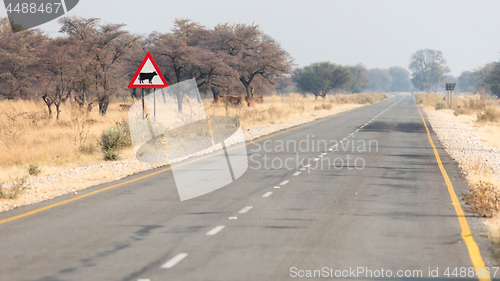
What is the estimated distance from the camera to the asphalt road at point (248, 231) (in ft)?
15.7

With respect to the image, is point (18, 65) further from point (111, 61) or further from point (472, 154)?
point (472, 154)

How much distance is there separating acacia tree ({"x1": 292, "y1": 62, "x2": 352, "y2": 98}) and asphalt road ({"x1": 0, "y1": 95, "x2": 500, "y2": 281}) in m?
80.5

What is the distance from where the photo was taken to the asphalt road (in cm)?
479

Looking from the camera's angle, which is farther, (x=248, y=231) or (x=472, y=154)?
(x=472, y=154)

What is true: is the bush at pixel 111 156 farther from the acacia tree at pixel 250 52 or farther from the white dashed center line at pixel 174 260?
the acacia tree at pixel 250 52

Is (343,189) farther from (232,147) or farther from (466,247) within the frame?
(232,147)

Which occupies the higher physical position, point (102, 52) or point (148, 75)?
point (102, 52)

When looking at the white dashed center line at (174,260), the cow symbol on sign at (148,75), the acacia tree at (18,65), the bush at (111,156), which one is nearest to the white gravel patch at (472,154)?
the white dashed center line at (174,260)

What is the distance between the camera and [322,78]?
90312mm

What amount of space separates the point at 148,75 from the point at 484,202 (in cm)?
1048

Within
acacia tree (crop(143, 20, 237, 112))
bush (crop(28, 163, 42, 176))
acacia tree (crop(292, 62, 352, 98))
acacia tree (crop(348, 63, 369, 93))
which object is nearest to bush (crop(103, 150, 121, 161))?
bush (crop(28, 163, 42, 176))

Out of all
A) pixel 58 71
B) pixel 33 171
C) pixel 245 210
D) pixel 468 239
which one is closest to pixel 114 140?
pixel 33 171

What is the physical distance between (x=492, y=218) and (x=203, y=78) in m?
35.4

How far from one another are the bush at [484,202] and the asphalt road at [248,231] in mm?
349
